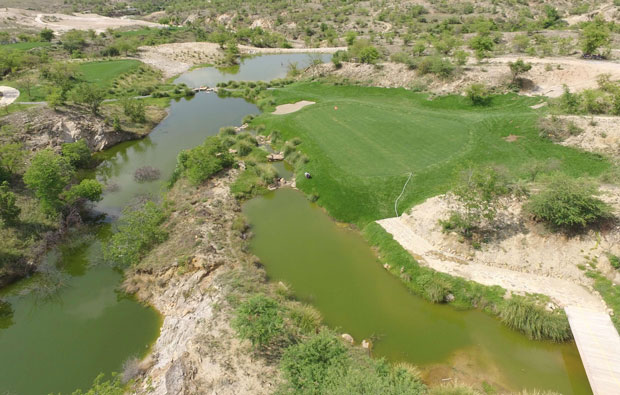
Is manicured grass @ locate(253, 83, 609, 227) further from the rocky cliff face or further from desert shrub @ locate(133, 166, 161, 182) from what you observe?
the rocky cliff face

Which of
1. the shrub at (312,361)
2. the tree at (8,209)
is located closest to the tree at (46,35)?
the tree at (8,209)

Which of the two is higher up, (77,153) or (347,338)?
(347,338)

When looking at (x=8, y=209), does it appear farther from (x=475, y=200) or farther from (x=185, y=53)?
(x=185, y=53)

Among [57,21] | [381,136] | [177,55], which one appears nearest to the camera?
[381,136]

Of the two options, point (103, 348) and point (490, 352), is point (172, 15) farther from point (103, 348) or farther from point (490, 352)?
point (490, 352)

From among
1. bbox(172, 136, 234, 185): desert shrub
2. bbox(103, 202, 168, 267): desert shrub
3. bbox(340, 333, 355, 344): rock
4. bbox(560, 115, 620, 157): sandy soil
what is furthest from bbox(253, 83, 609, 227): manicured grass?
bbox(103, 202, 168, 267): desert shrub

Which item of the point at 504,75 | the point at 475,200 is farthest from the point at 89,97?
the point at 504,75

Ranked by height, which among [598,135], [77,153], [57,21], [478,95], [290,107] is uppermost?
[478,95]
